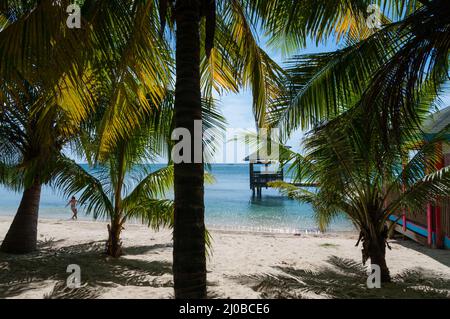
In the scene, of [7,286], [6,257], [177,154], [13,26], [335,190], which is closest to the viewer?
[13,26]

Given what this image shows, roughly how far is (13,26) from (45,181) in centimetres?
428

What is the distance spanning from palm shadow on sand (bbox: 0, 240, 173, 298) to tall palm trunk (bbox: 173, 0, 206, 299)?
89.7 inches

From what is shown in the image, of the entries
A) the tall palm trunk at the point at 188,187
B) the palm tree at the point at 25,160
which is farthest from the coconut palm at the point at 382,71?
the palm tree at the point at 25,160

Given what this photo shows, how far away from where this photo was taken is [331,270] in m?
7.41

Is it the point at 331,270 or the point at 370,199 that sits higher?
the point at 370,199

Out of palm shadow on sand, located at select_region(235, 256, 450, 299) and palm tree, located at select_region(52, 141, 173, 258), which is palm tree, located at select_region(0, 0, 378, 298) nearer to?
palm shadow on sand, located at select_region(235, 256, 450, 299)

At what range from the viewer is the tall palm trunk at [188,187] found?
9.53 ft

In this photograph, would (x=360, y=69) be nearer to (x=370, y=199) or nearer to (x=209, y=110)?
(x=209, y=110)

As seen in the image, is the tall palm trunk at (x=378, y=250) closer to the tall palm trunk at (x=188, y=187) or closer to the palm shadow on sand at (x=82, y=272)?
the palm shadow on sand at (x=82, y=272)

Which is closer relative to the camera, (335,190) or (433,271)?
(335,190)

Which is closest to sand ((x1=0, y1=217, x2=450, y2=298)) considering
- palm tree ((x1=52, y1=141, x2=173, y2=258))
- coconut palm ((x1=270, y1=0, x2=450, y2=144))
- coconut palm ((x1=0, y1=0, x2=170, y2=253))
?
palm tree ((x1=52, y1=141, x2=173, y2=258))

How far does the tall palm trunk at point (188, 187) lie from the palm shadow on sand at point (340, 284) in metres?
2.04
